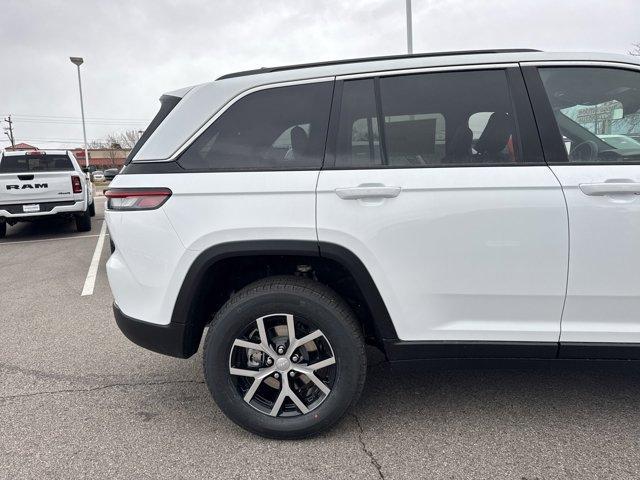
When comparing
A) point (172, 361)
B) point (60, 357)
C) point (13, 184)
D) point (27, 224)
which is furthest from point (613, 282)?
point (27, 224)

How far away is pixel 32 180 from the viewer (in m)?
9.21

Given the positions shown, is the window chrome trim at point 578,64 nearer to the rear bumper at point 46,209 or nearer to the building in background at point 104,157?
the rear bumper at point 46,209

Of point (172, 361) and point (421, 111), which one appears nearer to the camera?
point (421, 111)

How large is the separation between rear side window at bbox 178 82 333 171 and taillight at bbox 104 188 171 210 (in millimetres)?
196

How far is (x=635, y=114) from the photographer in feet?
7.75

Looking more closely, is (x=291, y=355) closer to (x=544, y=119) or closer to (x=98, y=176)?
(x=544, y=119)

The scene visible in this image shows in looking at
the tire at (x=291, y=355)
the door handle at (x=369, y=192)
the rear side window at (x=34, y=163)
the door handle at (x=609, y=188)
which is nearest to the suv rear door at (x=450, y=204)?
the door handle at (x=369, y=192)

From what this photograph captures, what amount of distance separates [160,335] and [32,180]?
27.7 feet

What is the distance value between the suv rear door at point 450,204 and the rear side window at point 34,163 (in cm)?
960

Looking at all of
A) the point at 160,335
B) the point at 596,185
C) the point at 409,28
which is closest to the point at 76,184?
the point at 409,28

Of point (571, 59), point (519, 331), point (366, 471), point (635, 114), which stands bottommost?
point (366, 471)

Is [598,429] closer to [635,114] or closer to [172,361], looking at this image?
→ [635,114]

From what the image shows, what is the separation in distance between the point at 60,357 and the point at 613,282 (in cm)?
372

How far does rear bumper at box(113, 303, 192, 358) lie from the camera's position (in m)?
2.45
